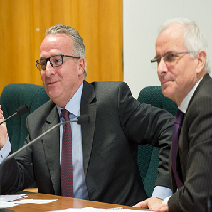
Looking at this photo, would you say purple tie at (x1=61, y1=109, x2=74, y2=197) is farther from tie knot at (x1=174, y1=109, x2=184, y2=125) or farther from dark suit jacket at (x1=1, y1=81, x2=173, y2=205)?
tie knot at (x1=174, y1=109, x2=184, y2=125)

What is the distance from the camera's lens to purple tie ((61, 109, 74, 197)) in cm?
182

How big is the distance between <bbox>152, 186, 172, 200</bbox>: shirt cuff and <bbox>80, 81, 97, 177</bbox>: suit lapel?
16.8 inches

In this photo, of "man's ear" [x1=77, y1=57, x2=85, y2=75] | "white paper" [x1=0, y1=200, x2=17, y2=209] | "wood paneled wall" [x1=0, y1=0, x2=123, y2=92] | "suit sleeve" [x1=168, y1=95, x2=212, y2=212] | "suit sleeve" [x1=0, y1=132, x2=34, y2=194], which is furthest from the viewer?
"wood paneled wall" [x1=0, y1=0, x2=123, y2=92]

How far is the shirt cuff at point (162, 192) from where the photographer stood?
4.99ft

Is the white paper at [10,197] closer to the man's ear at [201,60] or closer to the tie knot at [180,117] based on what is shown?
the tie knot at [180,117]

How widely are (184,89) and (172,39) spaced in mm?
192

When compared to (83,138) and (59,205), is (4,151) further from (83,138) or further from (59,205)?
(59,205)

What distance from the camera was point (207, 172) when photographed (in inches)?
41.9

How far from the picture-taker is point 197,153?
1098mm

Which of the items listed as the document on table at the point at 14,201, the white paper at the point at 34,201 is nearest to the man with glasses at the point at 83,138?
the document on table at the point at 14,201

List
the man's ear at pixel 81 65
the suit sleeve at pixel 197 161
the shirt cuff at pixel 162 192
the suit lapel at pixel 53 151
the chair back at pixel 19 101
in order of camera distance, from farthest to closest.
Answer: the chair back at pixel 19 101
the man's ear at pixel 81 65
the suit lapel at pixel 53 151
the shirt cuff at pixel 162 192
the suit sleeve at pixel 197 161

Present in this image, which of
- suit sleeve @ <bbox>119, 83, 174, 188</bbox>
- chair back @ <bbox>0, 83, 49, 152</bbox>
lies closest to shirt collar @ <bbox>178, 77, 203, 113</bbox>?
suit sleeve @ <bbox>119, 83, 174, 188</bbox>

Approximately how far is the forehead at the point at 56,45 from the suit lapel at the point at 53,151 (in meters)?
0.36

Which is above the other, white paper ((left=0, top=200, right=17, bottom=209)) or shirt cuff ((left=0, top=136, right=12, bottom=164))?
shirt cuff ((left=0, top=136, right=12, bottom=164))
